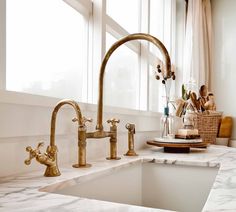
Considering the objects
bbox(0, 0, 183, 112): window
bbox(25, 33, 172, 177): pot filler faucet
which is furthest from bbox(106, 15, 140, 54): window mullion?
bbox(25, 33, 172, 177): pot filler faucet

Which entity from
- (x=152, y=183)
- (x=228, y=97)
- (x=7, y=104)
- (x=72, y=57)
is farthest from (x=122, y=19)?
(x=228, y=97)

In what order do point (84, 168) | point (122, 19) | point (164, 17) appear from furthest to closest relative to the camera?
point (164, 17)
point (122, 19)
point (84, 168)

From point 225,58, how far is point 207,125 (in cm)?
116

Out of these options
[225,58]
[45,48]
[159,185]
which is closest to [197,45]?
[225,58]

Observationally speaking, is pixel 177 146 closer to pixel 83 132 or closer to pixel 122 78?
pixel 122 78

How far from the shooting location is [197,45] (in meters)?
2.86

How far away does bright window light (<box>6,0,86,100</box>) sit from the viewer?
0.91m

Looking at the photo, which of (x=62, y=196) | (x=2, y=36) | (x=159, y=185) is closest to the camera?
(x=62, y=196)

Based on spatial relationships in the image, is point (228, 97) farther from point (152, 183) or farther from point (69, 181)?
point (69, 181)

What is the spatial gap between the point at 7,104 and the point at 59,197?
29 centimetres

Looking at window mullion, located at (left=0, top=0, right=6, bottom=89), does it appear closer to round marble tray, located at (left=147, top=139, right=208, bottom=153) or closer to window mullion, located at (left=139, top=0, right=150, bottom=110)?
round marble tray, located at (left=147, top=139, right=208, bottom=153)

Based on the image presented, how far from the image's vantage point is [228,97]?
2992 millimetres

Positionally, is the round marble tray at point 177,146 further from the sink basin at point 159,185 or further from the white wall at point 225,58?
the white wall at point 225,58

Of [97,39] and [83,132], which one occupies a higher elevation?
[97,39]
